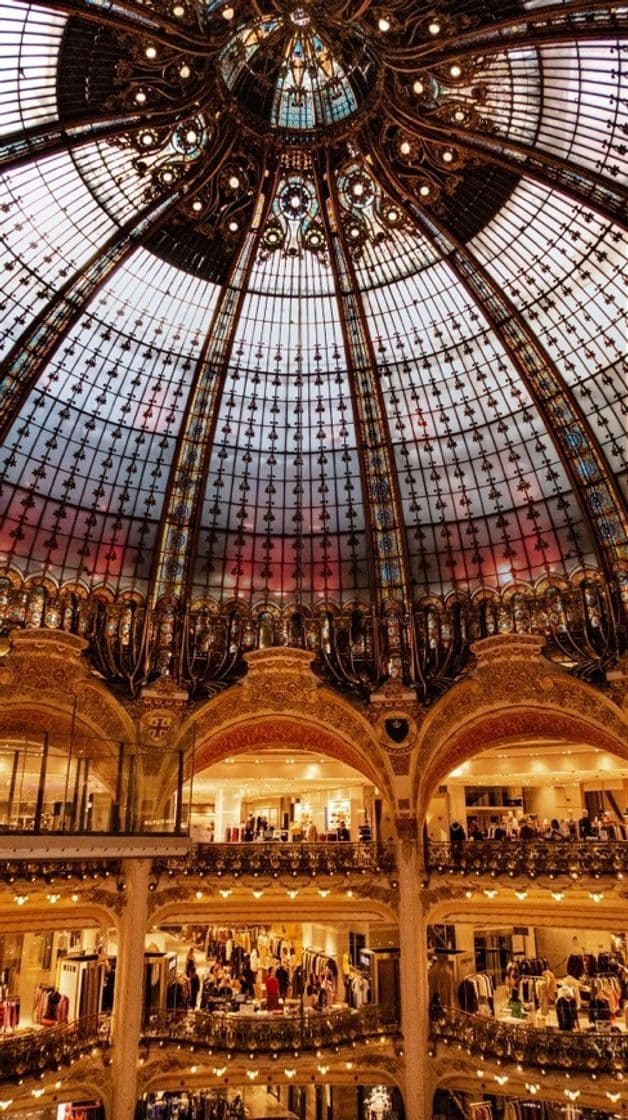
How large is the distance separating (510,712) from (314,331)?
14184 mm

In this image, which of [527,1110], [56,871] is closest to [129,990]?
[56,871]

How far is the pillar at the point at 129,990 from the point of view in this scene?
24.9m

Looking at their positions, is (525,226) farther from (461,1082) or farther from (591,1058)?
(461,1082)

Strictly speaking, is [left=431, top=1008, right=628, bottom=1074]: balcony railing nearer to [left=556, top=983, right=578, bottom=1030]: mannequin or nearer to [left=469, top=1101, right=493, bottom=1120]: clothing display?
[left=556, top=983, right=578, bottom=1030]: mannequin

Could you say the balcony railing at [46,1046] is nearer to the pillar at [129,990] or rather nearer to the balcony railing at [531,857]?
the pillar at [129,990]

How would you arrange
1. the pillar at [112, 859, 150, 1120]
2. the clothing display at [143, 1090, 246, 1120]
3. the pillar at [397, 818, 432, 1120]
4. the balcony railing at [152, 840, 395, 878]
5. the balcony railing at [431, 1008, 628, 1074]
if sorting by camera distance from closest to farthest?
the balcony railing at [431, 1008, 628, 1074] → the pillar at [112, 859, 150, 1120] → the pillar at [397, 818, 432, 1120] → the balcony railing at [152, 840, 395, 878] → the clothing display at [143, 1090, 246, 1120]

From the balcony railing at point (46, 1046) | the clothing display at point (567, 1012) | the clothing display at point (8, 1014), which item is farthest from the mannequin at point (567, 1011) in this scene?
the clothing display at point (8, 1014)

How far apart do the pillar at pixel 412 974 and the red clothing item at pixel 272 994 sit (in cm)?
408

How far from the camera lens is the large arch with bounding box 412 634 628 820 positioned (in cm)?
2689

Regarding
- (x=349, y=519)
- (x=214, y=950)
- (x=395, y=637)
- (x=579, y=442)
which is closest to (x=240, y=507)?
(x=349, y=519)

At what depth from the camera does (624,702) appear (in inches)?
1030

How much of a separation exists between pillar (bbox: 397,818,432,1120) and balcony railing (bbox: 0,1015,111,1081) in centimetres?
928

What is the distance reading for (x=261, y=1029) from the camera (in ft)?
86.4

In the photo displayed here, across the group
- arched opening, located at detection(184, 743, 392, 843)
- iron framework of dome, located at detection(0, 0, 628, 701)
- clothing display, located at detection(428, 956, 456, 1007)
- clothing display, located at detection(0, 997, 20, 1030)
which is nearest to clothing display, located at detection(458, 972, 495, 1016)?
clothing display, located at detection(428, 956, 456, 1007)
